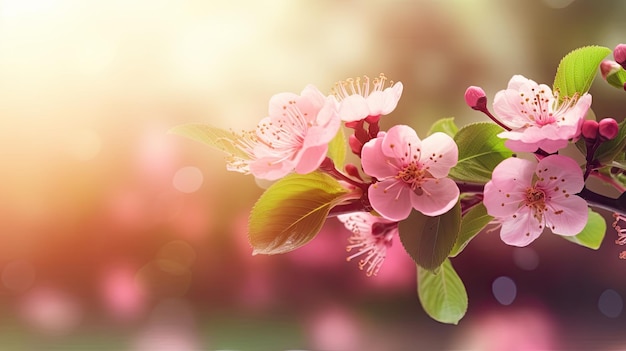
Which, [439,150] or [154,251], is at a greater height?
[154,251]

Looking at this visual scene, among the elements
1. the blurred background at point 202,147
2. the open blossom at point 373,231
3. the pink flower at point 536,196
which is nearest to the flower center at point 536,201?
the pink flower at point 536,196

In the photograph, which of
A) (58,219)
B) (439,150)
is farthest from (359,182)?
(58,219)

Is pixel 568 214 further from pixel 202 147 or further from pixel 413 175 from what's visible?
pixel 202 147

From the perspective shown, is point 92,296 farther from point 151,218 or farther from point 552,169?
point 552,169

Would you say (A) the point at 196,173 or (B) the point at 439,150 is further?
(A) the point at 196,173

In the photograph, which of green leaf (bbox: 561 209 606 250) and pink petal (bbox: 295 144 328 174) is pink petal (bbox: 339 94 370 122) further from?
green leaf (bbox: 561 209 606 250)

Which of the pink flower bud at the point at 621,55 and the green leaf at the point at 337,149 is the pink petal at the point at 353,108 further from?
the pink flower bud at the point at 621,55

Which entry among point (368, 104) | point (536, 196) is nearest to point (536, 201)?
point (536, 196)
